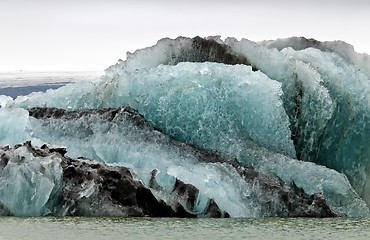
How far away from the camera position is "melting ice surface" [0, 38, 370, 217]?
17.2m

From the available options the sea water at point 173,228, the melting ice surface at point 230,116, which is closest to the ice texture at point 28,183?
the sea water at point 173,228

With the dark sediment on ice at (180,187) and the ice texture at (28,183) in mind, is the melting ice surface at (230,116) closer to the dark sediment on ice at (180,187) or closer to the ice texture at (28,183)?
the dark sediment on ice at (180,187)

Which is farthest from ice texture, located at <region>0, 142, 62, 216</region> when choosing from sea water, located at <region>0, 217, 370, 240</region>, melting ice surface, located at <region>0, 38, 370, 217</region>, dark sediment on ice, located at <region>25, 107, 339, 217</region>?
melting ice surface, located at <region>0, 38, 370, 217</region>

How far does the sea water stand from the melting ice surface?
5.68 ft

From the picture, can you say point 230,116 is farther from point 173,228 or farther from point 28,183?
point 173,228

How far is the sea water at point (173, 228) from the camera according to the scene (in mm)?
12004

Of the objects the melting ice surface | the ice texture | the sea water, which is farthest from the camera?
the melting ice surface

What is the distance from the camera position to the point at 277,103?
63.8ft

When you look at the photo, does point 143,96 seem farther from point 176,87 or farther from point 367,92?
point 367,92

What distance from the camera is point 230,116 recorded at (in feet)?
63.1

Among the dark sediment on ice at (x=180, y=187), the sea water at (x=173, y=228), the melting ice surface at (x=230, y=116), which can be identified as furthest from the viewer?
the melting ice surface at (x=230, y=116)

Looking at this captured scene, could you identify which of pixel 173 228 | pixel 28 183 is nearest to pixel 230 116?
pixel 28 183

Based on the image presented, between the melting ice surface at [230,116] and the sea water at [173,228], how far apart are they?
173cm

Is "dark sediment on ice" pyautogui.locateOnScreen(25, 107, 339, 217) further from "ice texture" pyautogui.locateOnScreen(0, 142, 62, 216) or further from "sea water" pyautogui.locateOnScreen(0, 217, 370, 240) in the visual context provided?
"sea water" pyautogui.locateOnScreen(0, 217, 370, 240)
